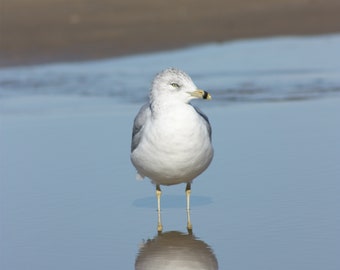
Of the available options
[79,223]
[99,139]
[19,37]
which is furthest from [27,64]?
[79,223]

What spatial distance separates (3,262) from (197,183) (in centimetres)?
215

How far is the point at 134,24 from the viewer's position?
1692cm

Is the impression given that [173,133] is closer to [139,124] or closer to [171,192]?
[139,124]

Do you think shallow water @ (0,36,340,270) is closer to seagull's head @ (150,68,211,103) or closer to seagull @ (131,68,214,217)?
seagull @ (131,68,214,217)

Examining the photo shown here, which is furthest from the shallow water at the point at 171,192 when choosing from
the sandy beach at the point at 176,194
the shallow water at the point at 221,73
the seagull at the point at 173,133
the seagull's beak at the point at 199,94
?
the seagull's beak at the point at 199,94

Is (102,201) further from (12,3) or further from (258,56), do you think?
(12,3)

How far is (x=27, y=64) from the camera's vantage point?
14.8 meters

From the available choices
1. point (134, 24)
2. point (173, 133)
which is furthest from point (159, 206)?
point (134, 24)

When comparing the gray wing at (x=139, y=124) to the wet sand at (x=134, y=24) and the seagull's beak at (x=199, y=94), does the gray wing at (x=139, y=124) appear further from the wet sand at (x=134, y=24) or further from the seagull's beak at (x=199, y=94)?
the wet sand at (x=134, y=24)

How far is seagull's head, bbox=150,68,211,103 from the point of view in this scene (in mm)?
6824

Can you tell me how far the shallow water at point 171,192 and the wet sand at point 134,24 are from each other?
3.80 metres

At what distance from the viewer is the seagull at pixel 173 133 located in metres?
6.71

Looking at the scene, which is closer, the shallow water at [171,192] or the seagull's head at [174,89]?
the shallow water at [171,192]

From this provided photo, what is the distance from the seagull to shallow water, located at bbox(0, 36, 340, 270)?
1.24ft
